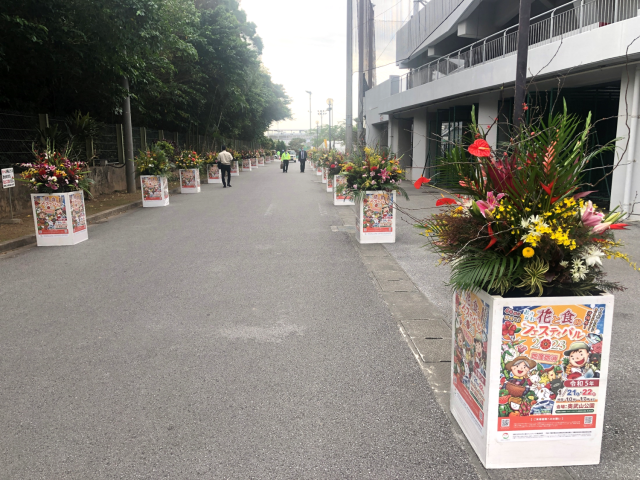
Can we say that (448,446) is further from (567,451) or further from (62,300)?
(62,300)

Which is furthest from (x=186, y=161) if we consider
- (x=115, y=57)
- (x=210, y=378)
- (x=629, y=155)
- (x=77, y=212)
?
(x=210, y=378)

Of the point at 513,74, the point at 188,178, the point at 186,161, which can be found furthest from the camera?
the point at 186,161

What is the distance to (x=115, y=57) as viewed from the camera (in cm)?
1470

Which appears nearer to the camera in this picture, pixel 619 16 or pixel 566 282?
pixel 566 282

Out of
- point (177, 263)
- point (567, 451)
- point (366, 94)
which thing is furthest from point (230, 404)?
point (366, 94)

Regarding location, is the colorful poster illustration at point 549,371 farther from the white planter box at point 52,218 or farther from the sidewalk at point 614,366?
the white planter box at point 52,218

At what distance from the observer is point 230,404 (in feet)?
11.8

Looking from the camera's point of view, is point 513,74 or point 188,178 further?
point 188,178

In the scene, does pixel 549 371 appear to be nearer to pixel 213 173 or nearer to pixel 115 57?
pixel 115 57

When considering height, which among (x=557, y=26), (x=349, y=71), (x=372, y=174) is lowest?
(x=372, y=174)

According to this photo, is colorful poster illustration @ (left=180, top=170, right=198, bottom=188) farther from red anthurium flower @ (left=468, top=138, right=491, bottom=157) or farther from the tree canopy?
red anthurium flower @ (left=468, top=138, right=491, bottom=157)

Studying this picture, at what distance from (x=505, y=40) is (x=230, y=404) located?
54.6 ft

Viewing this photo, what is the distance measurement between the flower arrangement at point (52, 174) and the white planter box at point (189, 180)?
452 inches

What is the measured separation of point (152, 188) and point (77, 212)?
689cm
